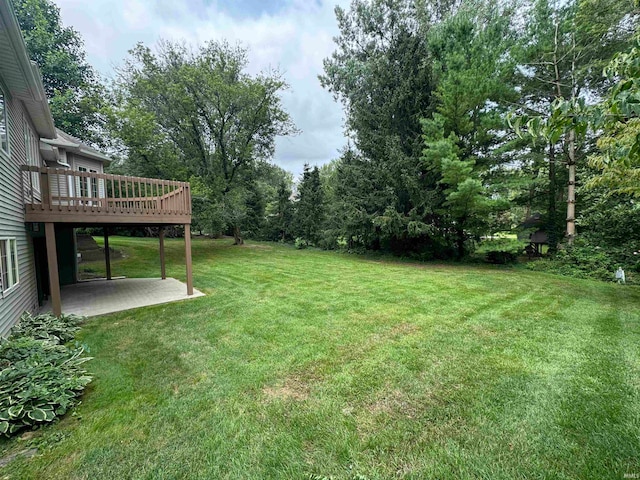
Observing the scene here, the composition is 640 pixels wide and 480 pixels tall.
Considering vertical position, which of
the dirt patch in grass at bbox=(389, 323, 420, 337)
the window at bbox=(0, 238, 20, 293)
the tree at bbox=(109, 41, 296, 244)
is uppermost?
the tree at bbox=(109, 41, 296, 244)

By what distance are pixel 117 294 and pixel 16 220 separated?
3219 millimetres

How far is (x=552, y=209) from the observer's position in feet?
45.5

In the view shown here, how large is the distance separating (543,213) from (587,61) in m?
7.09

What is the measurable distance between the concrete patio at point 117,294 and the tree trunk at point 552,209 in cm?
1527

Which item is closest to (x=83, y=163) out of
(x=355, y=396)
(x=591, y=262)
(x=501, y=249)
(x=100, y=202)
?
(x=100, y=202)

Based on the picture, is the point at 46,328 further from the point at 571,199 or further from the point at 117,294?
the point at 571,199

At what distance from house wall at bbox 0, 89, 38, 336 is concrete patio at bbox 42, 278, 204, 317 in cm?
84

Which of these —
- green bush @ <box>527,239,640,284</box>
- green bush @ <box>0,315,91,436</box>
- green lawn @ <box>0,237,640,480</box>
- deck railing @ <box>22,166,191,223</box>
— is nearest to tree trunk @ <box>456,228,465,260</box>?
green bush @ <box>527,239,640,284</box>

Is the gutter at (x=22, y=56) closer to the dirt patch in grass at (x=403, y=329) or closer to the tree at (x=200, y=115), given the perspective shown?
the dirt patch in grass at (x=403, y=329)

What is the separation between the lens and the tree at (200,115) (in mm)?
14531

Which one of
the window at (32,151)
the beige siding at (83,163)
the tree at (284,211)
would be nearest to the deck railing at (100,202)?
the window at (32,151)

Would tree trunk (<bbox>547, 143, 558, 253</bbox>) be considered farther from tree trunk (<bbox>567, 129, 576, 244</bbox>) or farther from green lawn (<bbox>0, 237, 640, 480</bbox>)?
green lawn (<bbox>0, 237, 640, 480</bbox>)

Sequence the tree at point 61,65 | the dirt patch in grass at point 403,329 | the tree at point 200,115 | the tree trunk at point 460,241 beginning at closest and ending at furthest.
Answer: the dirt patch in grass at point 403,329 → the tree trunk at point 460,241 → the tree at point 200,115 → the tree at point 61,65

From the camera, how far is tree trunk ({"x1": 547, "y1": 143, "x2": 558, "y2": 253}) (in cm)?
1313
